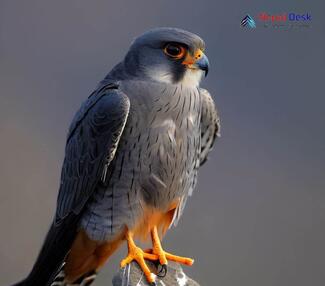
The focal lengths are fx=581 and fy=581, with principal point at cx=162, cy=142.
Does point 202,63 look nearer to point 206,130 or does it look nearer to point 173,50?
point 173,50

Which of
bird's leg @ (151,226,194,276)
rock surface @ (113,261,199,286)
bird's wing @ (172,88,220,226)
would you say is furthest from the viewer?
bird's wing @ (172,88,220,226)

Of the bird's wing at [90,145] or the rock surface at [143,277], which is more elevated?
the bird's wing at [90,145]

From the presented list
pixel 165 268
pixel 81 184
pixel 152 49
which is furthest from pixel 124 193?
pixel 152 49

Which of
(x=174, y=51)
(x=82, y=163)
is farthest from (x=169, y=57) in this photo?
(x=82, y=163)

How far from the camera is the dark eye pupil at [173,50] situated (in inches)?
82.0

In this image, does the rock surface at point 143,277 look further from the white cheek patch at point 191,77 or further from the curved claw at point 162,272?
the white cheek patch at point 191,77

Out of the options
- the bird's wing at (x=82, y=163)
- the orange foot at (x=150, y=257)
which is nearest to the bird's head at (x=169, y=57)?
the bird's wing at (x=82, y=163)

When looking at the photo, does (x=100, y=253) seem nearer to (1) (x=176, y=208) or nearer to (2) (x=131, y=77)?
(1) (x=176, y=208)

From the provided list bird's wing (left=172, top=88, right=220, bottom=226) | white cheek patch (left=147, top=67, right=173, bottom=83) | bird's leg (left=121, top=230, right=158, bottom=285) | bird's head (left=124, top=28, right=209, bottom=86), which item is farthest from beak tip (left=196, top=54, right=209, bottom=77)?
bird's leg (left=121, top=230, right=158, bottom=285)

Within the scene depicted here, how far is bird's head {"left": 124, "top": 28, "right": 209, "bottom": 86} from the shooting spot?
2068 mm

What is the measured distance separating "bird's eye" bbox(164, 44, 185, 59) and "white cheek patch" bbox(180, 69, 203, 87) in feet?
0.22

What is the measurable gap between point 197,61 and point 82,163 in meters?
0.58

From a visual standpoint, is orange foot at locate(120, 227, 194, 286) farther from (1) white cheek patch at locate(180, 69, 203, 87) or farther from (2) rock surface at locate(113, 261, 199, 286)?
(1) white cheek patch at locate(180, 69, 203, 87)

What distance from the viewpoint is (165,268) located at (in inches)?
84.9
